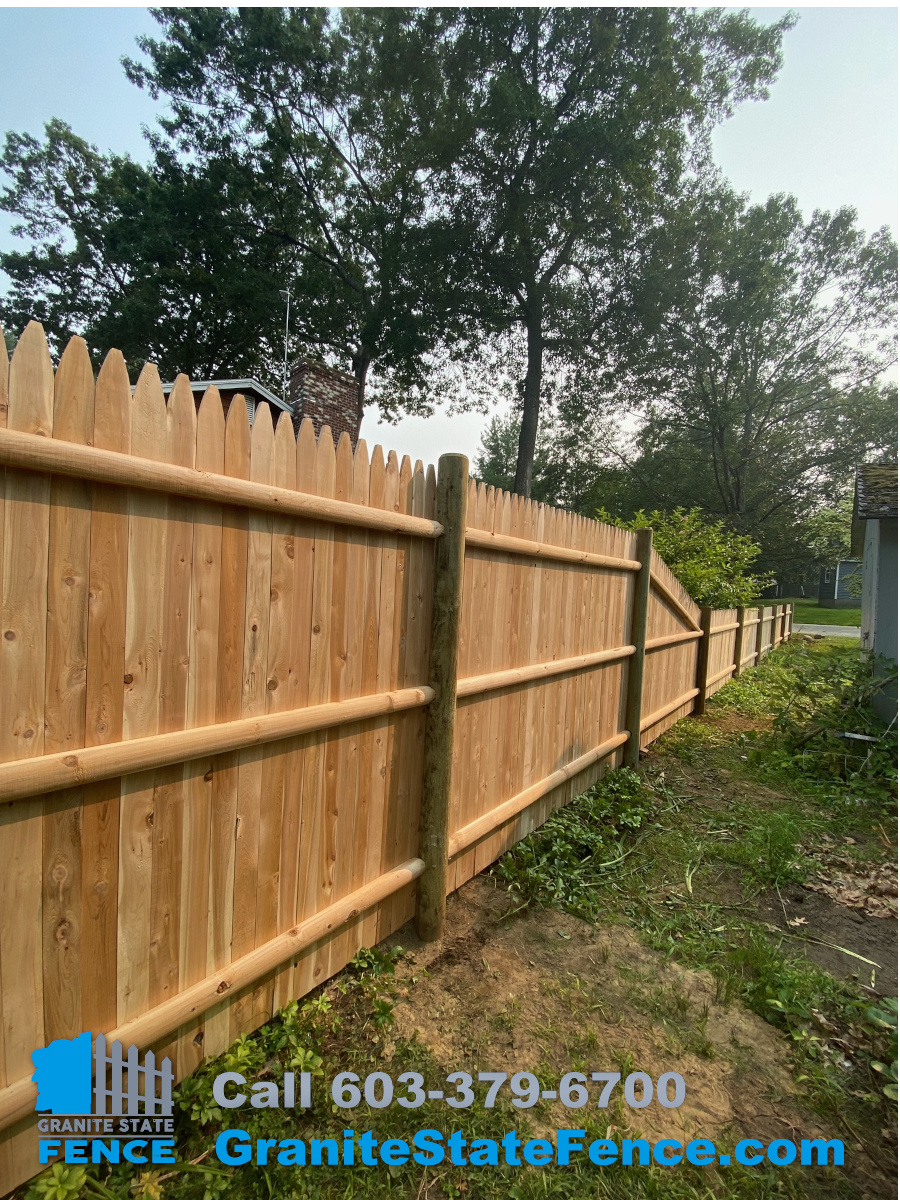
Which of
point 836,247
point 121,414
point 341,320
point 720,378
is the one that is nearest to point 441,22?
point 341,320

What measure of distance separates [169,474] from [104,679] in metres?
0.57

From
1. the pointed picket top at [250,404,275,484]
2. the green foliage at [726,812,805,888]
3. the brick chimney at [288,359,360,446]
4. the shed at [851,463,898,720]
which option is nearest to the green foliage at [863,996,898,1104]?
the green foliage at [726,812,805,888]

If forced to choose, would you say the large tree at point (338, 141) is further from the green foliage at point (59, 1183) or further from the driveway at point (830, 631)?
the green foliage at point (59, 1183)

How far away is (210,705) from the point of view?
1738mm

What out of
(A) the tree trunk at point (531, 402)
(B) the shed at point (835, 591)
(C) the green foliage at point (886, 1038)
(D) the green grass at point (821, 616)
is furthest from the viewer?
(B) the shed at point (835, 591)

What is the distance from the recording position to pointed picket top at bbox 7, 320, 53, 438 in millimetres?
1311

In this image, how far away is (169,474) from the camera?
155 centimetres

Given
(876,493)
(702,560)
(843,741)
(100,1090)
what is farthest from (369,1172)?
(702,560)

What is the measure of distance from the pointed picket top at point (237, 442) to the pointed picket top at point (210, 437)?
2 centimetres

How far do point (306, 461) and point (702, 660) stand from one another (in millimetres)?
6718

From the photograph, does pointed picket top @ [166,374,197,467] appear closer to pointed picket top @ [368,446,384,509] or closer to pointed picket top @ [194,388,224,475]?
pointed picket top @ [194,388,224,475]

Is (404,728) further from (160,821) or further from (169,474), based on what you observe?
→ (169,474)

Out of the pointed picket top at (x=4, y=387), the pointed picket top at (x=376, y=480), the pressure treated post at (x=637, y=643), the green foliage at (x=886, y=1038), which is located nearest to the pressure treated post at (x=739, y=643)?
the pressure treated post at (x=637, y=643)

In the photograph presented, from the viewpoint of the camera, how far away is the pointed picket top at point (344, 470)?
2.11 metres
